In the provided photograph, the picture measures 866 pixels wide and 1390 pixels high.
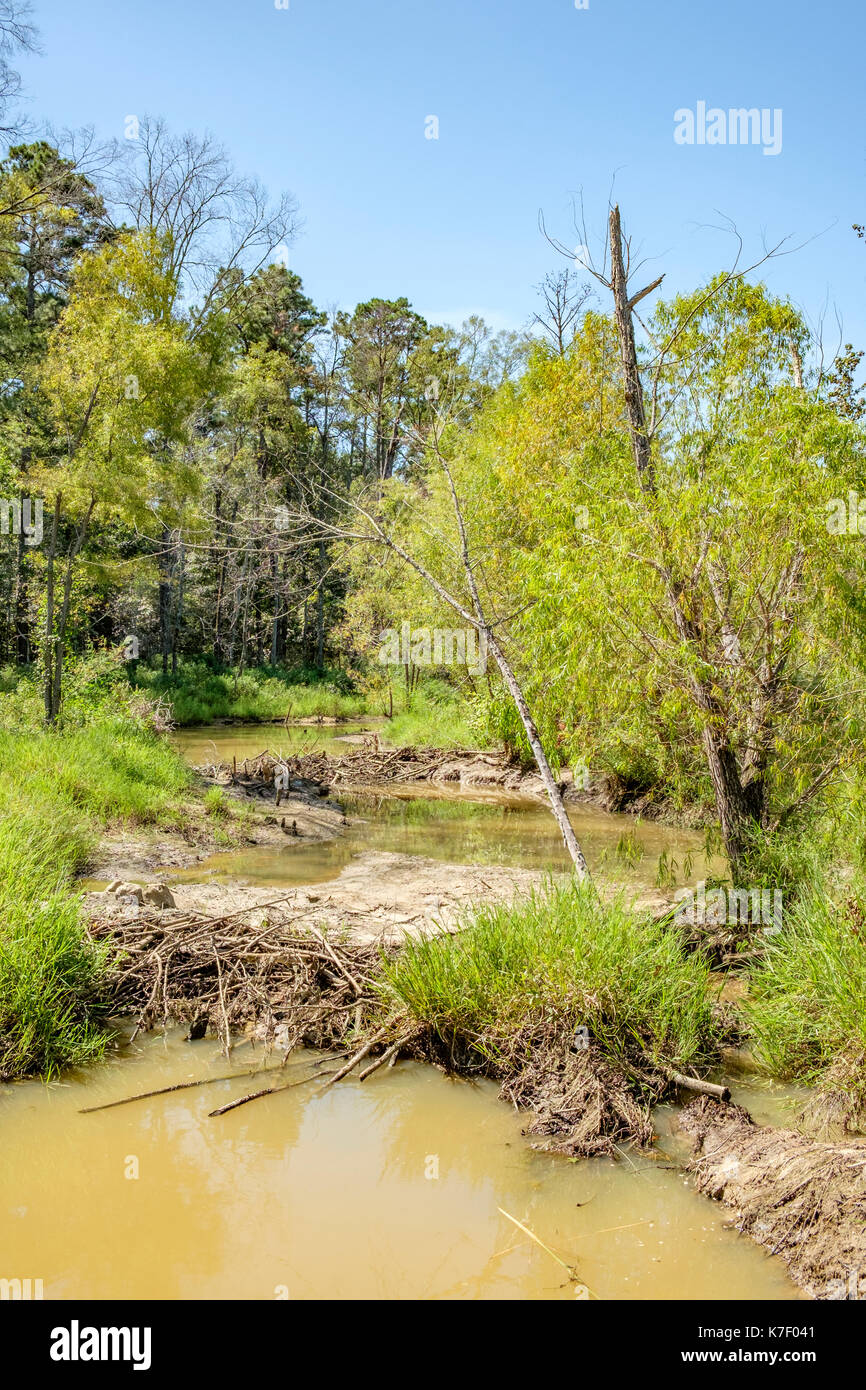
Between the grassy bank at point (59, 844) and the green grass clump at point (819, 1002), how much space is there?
13.5 ft

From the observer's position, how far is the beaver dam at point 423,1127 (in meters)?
3.66

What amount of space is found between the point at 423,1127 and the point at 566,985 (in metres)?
1.13

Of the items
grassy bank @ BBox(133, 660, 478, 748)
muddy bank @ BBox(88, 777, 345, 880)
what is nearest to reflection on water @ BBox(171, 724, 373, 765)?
grassy bank @ BBox(133, 660, 478, 748)

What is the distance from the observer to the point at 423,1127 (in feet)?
16.0

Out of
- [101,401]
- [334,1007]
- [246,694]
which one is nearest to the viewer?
[334,1007]

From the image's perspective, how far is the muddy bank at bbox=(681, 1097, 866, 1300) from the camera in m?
3.50

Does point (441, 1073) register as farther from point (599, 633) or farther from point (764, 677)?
point (764, 677)

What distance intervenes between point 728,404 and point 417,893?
18.6ft

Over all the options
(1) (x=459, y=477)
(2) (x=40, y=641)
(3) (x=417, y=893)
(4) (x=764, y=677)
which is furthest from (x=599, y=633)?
(1) (x=459, y=477)

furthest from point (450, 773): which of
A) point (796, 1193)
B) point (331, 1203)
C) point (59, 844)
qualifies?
point (796, 1193)

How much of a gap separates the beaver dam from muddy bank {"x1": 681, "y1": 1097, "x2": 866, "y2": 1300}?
11mm

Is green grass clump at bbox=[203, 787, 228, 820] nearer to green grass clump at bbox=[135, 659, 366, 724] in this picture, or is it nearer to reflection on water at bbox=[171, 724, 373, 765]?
reflection on water at bbox=[171, 724, 373, 765]

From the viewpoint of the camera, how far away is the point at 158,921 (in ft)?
22.5

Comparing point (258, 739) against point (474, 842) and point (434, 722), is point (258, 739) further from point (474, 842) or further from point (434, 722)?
point (474, 842)
